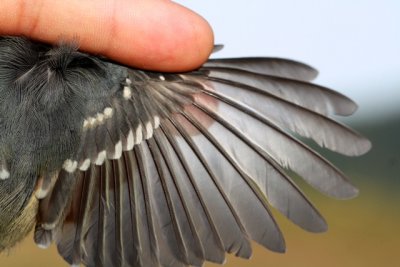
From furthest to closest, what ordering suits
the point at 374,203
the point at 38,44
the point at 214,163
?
the point at 374,203 → the point at 214,163 → the point at 38,44

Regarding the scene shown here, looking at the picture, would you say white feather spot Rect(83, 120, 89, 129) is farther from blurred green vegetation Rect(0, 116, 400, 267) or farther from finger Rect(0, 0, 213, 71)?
blurred green vegetation Rect(0, 116, 400, 267)

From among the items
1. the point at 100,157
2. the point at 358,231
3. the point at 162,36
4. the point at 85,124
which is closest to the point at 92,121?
the point at 85,124

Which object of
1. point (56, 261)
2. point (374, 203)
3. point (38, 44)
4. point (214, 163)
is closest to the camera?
point (38, 44)

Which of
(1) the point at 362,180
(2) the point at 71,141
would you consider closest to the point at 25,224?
(2) the point at 71,141

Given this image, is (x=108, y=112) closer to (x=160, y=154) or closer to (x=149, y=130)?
(x=149, y=130)

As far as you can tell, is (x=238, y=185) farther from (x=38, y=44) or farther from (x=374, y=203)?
(x=374, y=203)

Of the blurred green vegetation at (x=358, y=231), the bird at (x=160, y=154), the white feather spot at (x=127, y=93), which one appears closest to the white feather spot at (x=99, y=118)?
the bird at (x=160, y=154)
